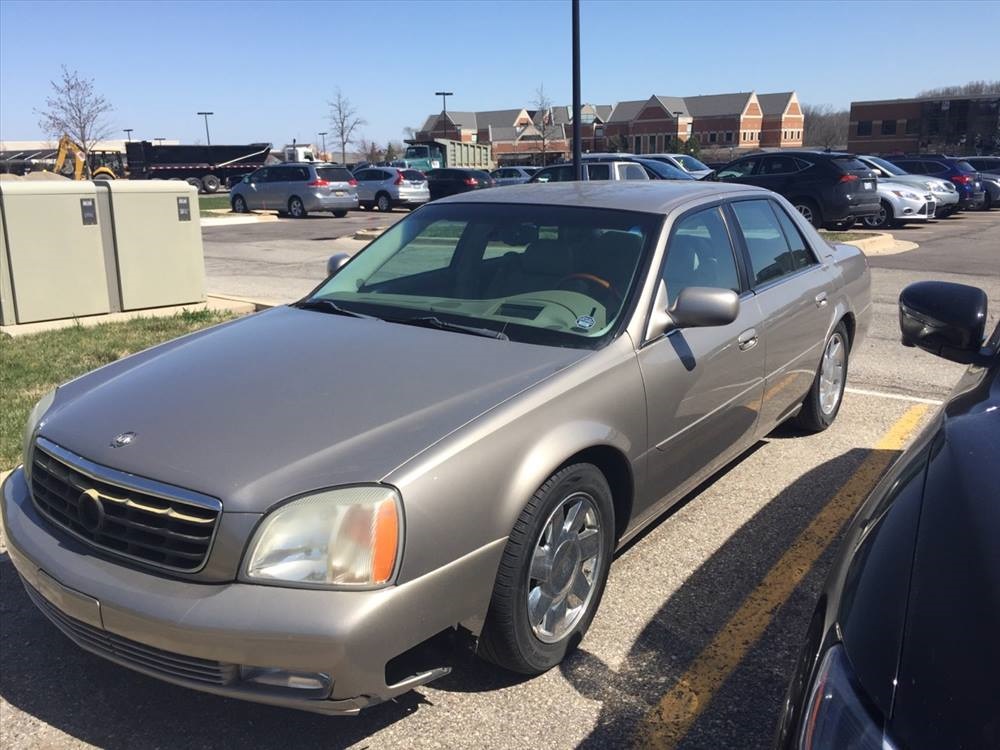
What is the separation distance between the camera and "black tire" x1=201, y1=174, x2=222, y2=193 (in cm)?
4884

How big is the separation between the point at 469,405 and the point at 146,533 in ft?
3.37

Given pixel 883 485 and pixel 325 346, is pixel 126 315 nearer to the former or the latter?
pixel 325 346

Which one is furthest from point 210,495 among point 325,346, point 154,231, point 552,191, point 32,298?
point 154,231

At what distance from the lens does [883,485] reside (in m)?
2.16

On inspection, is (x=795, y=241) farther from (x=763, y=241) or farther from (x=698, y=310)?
(x=698, y=310)

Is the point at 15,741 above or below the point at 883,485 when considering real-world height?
below

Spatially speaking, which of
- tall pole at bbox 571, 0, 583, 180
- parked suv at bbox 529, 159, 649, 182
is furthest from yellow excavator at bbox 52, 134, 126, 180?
tall pole at bbox 571, 0, 583, 180

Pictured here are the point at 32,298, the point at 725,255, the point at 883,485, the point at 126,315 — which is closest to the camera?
the point at 883,485

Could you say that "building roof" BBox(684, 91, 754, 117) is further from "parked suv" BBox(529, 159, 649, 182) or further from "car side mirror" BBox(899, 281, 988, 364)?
"car side mirror" BBox(899, 281, 988, 364)

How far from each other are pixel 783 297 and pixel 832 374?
1.18 meters

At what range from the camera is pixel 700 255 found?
4.06 metres

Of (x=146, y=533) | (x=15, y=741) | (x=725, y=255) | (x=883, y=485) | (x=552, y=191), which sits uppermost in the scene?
(x=552, y=191)

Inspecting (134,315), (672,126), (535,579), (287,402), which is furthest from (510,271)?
(672,126)

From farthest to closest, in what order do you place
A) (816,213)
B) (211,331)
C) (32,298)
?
(816,213), (32,298), (211,331)
